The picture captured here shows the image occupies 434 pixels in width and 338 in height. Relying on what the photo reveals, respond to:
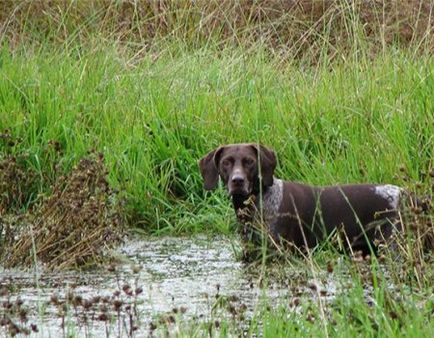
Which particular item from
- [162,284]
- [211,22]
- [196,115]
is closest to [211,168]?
[162,284]

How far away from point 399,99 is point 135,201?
2.02 metres

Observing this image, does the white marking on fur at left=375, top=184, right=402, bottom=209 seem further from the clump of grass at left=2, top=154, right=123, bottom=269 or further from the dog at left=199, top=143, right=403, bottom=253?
the clump of grass at left=2, top=154, right=123, bottom=269

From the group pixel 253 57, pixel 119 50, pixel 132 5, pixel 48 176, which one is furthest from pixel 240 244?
pixel 132 5

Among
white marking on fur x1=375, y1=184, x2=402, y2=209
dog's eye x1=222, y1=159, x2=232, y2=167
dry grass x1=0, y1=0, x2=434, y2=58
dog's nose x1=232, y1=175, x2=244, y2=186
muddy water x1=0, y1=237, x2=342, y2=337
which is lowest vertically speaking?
muddy water x1=0, y1=237, x2=342, y2=337

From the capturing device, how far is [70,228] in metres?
8.19

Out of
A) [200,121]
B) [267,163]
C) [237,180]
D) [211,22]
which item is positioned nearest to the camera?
[237,180]

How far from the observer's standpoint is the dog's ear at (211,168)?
880 cm

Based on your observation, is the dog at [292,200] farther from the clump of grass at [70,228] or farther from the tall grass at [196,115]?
the clump of grass at [70,228]

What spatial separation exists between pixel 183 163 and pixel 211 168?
1.12 m

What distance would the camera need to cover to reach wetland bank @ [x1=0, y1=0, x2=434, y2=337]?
6.52 m

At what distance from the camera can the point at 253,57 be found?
1192cm

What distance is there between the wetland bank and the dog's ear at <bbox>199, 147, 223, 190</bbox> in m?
0.44

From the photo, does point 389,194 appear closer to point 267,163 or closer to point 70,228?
point 267,163

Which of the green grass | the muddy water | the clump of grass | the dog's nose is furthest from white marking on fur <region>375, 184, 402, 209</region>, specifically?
the clump of grass
